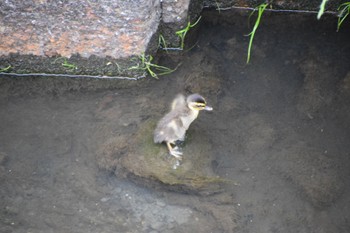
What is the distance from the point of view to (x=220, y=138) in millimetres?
4441

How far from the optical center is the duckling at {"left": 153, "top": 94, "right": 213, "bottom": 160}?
14.1 feet

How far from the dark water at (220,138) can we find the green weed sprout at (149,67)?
110 mm

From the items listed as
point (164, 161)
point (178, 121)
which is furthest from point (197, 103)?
point (164, 161)

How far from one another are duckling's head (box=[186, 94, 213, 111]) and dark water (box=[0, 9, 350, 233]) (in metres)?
0.25

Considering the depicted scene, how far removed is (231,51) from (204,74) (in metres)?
0.50

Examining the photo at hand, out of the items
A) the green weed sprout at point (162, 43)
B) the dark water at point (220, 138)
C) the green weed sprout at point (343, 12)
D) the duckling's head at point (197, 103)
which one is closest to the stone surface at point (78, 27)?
the green weed sprout at point (162, 43)

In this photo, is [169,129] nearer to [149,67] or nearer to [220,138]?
[220,138]

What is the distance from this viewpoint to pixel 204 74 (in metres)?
4.99

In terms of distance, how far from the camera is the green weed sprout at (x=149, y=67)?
4.99 meters

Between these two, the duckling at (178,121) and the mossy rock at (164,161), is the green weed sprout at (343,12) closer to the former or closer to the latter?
the duckling at (178,121)

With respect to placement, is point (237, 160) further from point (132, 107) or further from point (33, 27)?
point (33, 27)

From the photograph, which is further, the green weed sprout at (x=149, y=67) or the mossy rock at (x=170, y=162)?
the green weed sprout at (x=149, y=67)

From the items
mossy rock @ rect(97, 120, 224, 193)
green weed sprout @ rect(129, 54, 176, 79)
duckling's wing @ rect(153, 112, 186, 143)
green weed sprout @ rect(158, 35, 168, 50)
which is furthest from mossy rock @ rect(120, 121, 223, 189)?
green weed sprout @ rect(158, 35, 168, 50)

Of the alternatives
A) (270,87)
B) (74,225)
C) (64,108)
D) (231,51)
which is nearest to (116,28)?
(64,108)
